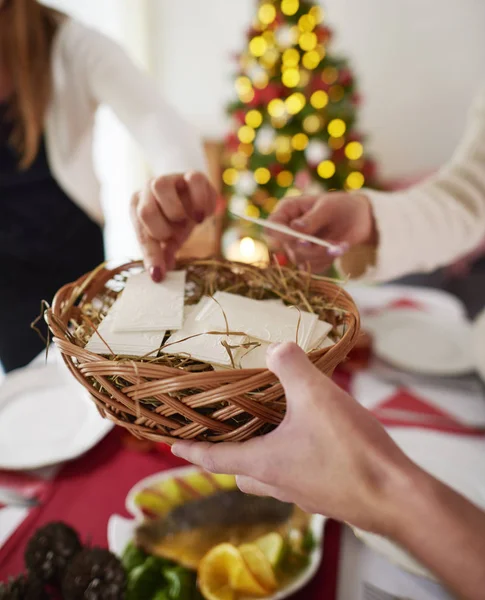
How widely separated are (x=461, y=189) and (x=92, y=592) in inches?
32.2

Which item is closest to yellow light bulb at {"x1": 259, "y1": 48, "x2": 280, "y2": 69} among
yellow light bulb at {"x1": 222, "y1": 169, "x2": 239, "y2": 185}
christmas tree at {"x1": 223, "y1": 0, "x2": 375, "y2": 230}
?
christmas tree at {"x1": 223, "y1": 0, "x2": 375, "y2": 230}

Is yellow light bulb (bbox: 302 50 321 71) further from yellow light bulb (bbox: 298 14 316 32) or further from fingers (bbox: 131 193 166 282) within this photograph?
fingers (bbox: 131 193 166 282)

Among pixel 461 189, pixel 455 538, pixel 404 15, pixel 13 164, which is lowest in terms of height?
pixel 455 538

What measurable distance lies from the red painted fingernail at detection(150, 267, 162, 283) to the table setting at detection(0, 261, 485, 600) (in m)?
0.01

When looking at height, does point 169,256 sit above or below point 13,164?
below

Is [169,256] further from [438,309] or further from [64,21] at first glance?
[438,309]

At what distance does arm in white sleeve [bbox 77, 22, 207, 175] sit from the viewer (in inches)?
33.8

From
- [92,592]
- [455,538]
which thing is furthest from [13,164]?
[455,538]

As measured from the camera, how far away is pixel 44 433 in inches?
25.5

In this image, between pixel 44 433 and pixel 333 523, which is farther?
pixel 44 433

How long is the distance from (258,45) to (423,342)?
1621mm

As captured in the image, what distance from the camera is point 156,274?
→ 1.60 ft

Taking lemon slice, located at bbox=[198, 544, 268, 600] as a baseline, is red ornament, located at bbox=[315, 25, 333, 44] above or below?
above

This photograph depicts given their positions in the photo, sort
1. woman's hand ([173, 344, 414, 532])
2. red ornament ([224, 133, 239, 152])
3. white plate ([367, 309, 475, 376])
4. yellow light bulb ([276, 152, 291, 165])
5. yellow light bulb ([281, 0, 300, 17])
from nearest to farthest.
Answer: woman's hand ([173, 344, 414, 532]) → white plate ([367, 309, 475, 376]) → yellow light bulb ([281, 0, 300, 17]) → yellow light bulb ([276, 152, 291, 165]) → red ornament ([224, 133, 239, 152])
